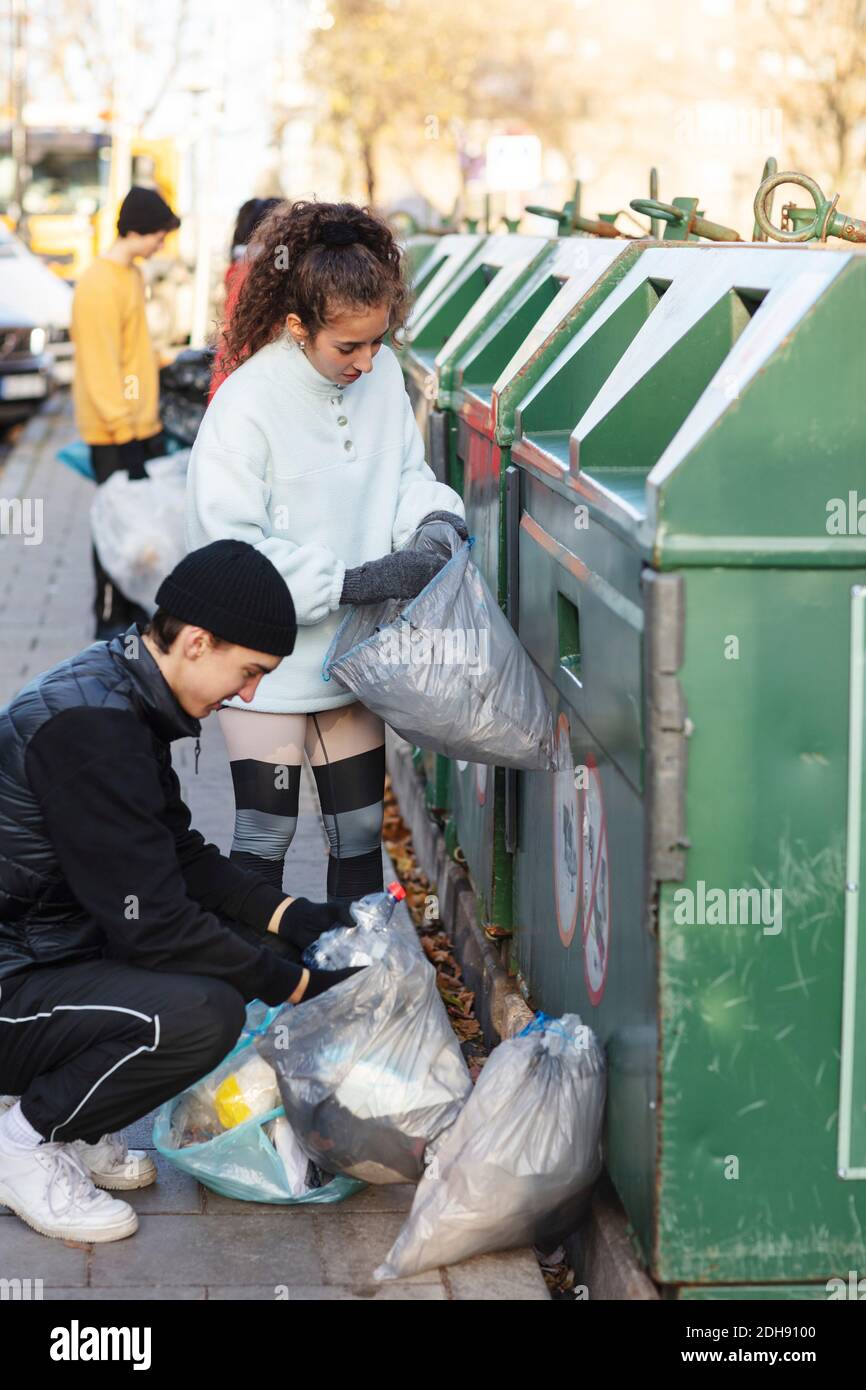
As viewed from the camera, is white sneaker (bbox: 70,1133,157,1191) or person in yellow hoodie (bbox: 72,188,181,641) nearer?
white sneaker (bbox: 70,1133,157,1191)

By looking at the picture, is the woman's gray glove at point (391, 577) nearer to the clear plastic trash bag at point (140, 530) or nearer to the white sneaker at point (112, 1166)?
the white sneaker at point (112, 1166)

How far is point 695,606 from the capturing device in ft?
8.61

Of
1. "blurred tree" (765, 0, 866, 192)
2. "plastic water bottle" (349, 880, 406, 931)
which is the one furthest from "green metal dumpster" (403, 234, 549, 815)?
"blurred tree" (765, 0, 866, 192)

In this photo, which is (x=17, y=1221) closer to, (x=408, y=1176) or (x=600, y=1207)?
(x=408, y=1176)

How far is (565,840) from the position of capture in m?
3.46

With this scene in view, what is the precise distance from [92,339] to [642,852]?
542 cm

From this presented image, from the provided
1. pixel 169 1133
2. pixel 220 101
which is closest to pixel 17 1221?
pixel 169 1133

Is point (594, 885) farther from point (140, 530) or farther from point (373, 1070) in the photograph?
point (140, 530)

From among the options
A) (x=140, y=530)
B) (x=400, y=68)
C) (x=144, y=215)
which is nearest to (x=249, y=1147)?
(x=140, y=530)

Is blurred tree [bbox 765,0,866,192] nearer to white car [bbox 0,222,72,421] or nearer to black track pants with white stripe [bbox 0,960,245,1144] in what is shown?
white car [bbox 0,222,72,421]

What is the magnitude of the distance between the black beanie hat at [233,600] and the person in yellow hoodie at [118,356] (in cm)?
456

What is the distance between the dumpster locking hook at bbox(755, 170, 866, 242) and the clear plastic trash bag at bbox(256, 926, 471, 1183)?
1.70m

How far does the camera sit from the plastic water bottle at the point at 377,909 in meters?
3.33

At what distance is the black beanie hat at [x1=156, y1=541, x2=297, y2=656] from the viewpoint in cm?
304
